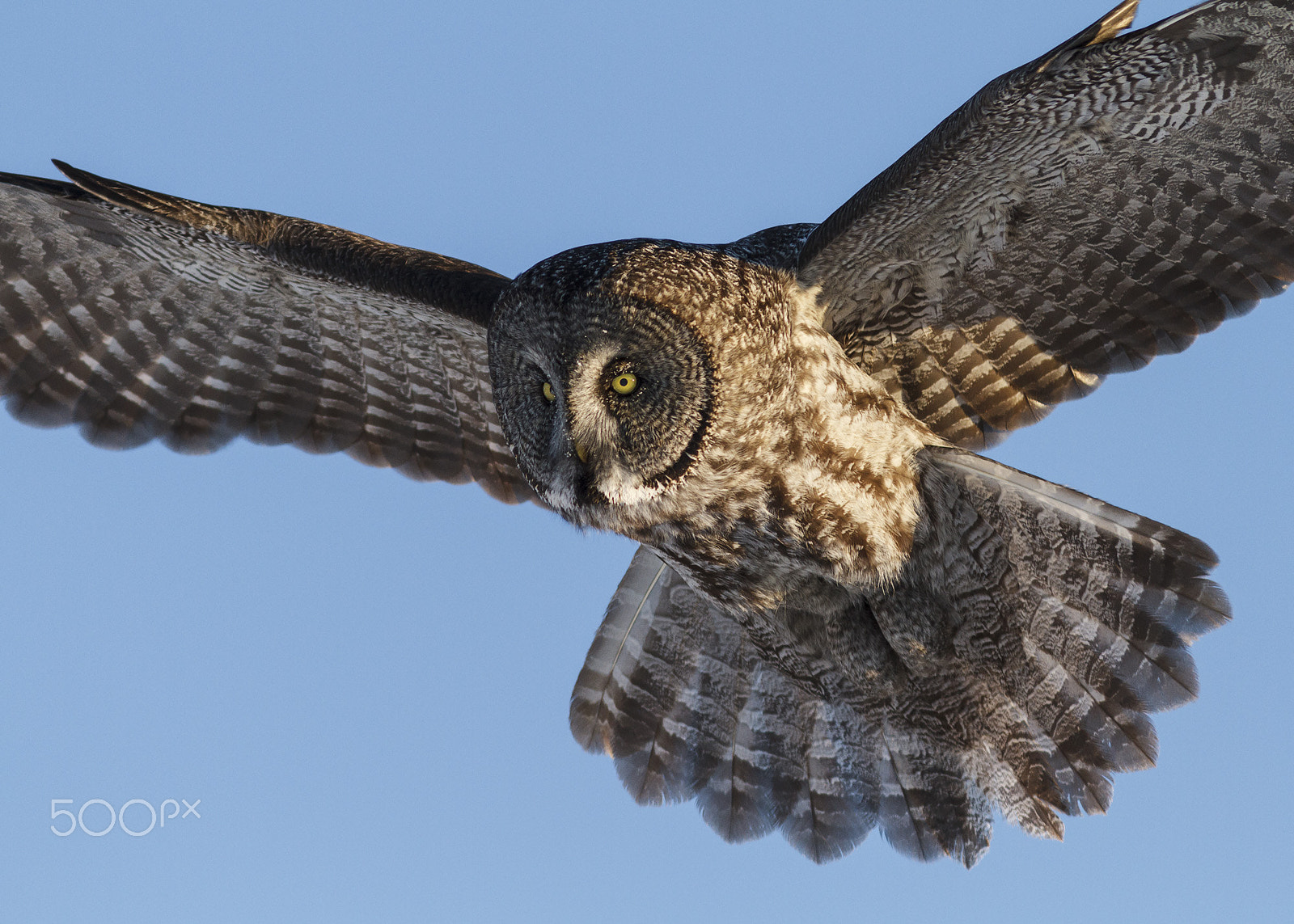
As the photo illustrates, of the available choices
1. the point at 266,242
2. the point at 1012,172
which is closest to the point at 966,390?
the point at 1012,172

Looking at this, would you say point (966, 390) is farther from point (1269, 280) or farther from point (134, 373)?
point (134, 373)

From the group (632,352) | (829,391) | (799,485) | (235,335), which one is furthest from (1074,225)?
(235,335)

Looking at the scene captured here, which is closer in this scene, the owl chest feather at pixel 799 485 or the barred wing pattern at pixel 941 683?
the owl chest feather at pixel 799 485

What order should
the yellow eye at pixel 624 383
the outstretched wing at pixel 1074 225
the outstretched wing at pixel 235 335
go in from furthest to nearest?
the outstretched wing at pixel 235 335, the yellow eye at pixel 624 383, the outstretched wing at pixel 1074 225

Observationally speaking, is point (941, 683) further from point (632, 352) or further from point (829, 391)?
point (632, 352)

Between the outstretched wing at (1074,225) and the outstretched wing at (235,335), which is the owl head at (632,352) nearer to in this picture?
the outstretched wing at (1074,225)

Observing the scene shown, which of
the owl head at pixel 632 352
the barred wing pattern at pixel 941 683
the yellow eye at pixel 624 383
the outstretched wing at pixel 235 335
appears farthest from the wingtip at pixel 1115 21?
the outstretched wing at pixel 235 335

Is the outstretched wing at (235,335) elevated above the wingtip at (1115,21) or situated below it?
below

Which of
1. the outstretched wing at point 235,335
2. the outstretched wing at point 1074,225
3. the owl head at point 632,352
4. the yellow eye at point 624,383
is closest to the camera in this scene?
the outstretched wing at point 1074,225
